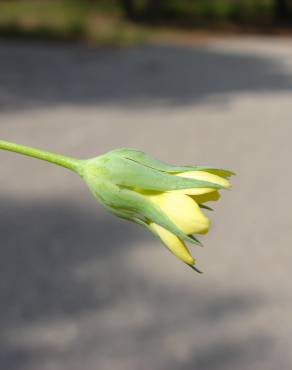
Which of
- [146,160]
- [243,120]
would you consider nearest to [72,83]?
[243,120]

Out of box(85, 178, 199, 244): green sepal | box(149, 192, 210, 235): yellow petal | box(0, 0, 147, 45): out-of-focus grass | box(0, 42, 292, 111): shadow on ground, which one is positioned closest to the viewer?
box(149, 192, 210, 235): yellow petal

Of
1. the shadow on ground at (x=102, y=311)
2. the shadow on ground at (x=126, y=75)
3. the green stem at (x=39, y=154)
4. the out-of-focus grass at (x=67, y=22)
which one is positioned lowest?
the green stem at (x=39, y=154)

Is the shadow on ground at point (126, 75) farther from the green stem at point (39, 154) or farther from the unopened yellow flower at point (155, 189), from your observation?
the green stem at point (39, 154)

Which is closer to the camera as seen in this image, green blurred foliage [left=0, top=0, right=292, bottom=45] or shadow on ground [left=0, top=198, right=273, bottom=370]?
shadow on ground [left=0, top=198, right=273, bottom=370]

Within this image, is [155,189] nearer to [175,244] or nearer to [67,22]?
[175,244]

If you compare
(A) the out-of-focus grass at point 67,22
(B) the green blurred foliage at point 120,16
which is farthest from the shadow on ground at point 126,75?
(B) the green blurred foliage at point 120,16

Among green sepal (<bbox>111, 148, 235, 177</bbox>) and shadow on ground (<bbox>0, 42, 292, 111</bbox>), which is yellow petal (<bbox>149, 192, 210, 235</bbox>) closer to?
green sepal (<bbox>111, 148, 235, 177</bbox>)

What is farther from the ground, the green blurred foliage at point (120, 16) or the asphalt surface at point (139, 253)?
the green blurred foliage at point (120, 16)

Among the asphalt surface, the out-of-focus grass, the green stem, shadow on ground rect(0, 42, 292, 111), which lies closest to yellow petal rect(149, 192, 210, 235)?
the green stem
